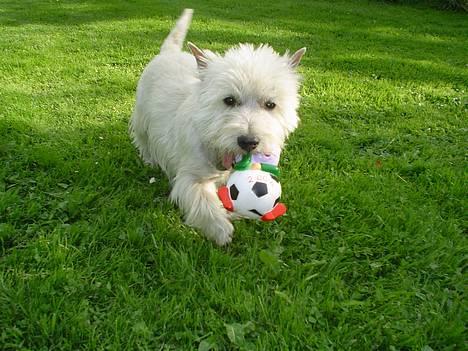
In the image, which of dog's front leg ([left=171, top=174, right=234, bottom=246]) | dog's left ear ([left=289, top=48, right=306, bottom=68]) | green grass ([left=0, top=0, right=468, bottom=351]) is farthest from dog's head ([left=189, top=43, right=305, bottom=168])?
green grass ([left=0, top=0, right=468, bottom=351])

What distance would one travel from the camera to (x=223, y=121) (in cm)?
293

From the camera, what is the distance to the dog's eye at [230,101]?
3023 millimetres

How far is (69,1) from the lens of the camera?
40.8 ft

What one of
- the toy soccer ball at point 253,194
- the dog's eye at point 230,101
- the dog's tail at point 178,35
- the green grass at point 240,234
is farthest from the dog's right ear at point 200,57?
the dog's tail at point 178,35

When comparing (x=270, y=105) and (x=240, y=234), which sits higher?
(x=270, y=105)

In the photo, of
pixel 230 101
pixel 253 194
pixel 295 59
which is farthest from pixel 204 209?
pixel 295 59

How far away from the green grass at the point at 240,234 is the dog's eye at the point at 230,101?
3.06 ft

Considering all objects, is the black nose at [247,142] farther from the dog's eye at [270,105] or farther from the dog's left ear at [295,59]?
the dog's left ear at [295,59]

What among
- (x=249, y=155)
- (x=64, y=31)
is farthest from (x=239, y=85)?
(x=64, y=31)

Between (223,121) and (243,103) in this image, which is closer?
(223,121)

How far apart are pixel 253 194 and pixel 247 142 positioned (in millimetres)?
330

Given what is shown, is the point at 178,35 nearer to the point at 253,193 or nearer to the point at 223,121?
the point at 223,121

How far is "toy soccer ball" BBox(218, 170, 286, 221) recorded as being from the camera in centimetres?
277

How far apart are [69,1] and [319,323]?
12570mm
